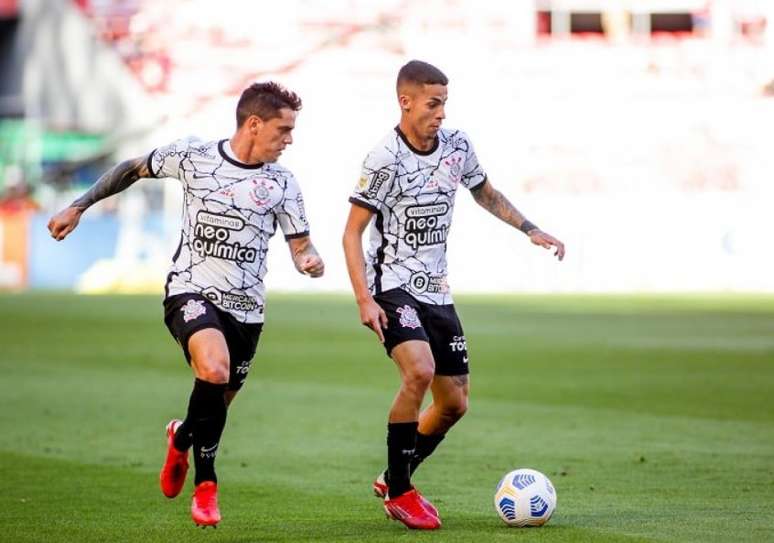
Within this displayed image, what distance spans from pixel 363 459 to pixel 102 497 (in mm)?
2284

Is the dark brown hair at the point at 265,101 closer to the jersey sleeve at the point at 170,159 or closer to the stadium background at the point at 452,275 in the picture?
the jersey sleeve at the point at 170,159

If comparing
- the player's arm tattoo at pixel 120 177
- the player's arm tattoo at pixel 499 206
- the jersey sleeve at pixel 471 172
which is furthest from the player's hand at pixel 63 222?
the player's arm tattoo at pixel 499 206

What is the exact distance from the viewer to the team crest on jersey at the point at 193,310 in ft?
23.7

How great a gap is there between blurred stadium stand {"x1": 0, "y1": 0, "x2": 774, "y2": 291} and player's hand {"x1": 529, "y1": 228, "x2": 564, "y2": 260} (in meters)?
28.1

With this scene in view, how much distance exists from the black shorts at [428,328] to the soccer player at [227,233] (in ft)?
1.63

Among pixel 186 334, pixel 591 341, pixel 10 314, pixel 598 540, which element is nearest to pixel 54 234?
pixel 186 334

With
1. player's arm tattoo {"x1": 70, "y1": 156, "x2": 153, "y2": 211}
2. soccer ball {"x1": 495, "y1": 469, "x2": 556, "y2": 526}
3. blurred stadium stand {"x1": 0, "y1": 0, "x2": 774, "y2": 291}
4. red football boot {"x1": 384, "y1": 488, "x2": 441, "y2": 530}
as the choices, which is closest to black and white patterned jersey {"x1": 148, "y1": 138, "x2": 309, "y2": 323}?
player's arm tattoo {"x1": 70, "y1": 156, "x2": 153, "y2": 211}

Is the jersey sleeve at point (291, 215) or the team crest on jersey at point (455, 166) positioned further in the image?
the team crest on jersey at point (455, 166)

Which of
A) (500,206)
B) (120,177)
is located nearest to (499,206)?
(500,206)

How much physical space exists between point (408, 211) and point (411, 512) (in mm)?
1422

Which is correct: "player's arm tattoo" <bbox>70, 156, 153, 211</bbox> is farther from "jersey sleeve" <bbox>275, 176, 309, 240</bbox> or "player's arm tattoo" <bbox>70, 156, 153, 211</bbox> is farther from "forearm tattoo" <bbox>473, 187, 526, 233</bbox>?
"forearm tattoo" <bbox>473, 187, 526, 233</bbox>

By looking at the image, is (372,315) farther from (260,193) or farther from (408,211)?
(260,193)

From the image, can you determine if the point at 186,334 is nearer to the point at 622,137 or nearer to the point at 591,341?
the point at 591,341

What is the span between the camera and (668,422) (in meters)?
12.5
